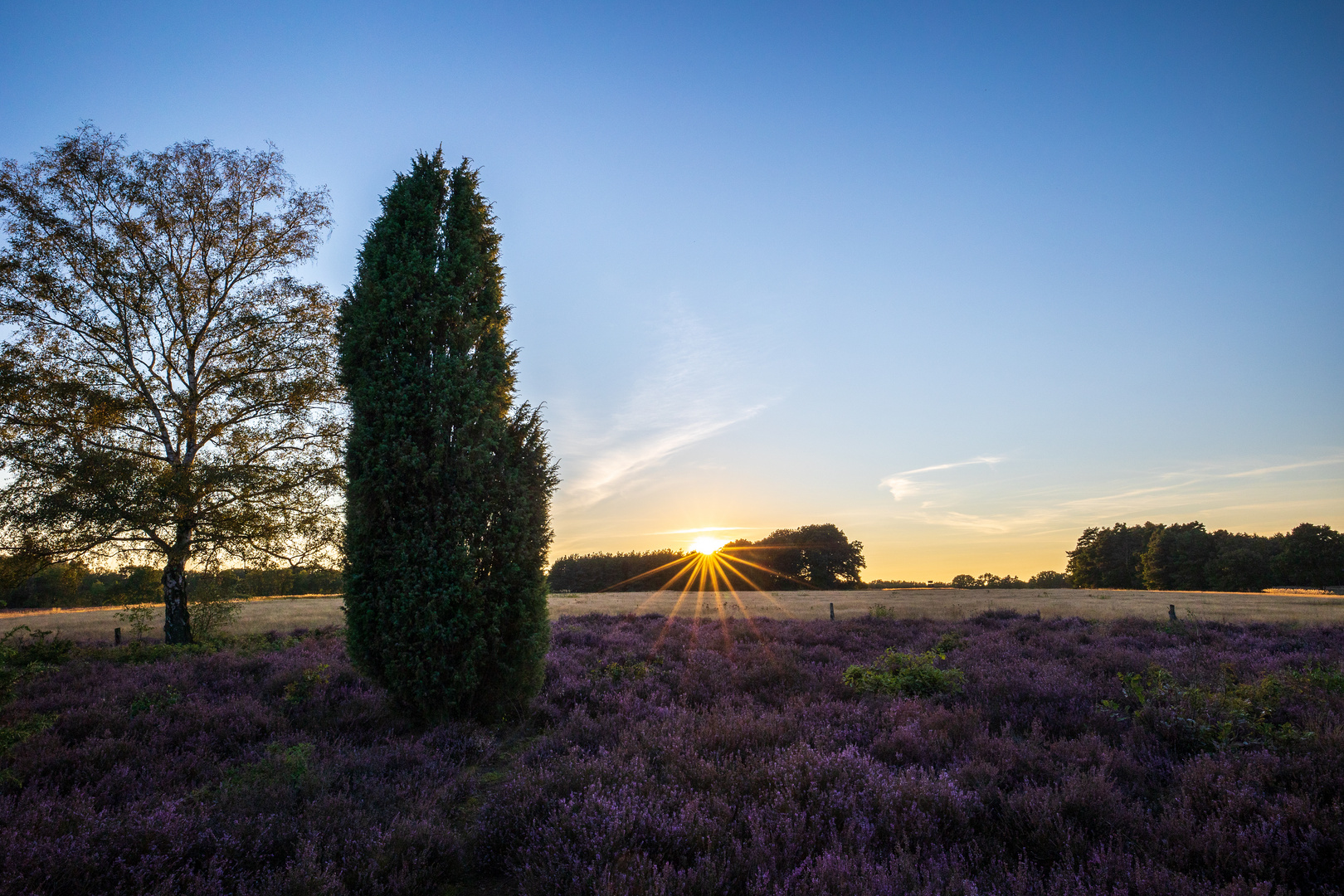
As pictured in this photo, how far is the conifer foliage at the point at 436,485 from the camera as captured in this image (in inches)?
302

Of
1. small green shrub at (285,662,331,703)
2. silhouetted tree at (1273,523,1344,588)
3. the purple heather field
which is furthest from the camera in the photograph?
silhouetted tree at (1273,523,1344,588)

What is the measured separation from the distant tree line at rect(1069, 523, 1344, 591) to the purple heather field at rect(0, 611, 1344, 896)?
82847mm

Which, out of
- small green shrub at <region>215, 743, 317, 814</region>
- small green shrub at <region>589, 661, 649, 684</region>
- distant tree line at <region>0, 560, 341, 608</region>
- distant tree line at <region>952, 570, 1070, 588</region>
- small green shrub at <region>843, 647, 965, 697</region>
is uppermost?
distant tree line at <region>0, 560, 341, 608</region>

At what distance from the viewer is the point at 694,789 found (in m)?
5.03

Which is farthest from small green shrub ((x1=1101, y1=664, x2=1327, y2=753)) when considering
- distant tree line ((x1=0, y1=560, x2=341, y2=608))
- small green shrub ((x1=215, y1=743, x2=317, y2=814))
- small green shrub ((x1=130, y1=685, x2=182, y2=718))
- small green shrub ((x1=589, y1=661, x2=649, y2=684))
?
distant tree line ((x1=0, y1=560, x2=341, y2=608))

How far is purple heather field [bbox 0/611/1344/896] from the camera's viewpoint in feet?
11.7

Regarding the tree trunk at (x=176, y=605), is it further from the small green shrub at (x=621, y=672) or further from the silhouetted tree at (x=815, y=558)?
the silhouetted tree at (x=815, y=558)

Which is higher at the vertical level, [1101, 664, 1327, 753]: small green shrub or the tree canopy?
the tree canopy

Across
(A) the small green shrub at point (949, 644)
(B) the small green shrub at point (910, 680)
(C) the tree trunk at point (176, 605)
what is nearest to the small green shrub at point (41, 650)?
(C) the tree trunk at point (176, 605)

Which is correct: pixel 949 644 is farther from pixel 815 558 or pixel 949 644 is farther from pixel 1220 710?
pixel 815 558

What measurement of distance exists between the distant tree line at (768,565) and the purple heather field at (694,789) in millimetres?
69023

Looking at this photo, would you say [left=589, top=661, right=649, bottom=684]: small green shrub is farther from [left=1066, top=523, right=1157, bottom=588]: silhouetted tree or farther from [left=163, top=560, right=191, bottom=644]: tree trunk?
[left=1066, top=523, right=1157, bottom=588]: silhouetted tree

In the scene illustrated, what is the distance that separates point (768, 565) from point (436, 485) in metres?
81.6

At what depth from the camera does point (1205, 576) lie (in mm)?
69688
